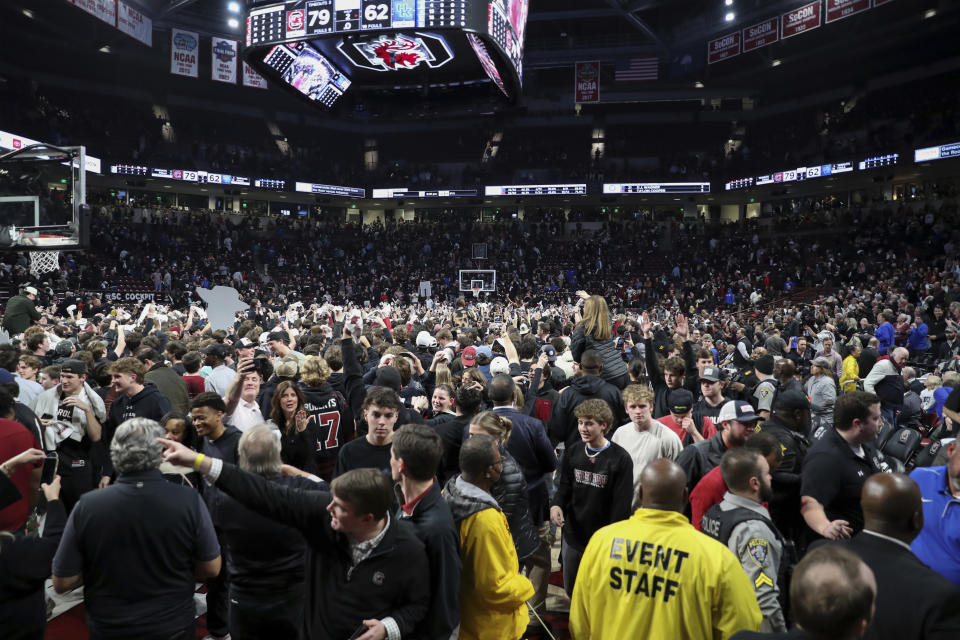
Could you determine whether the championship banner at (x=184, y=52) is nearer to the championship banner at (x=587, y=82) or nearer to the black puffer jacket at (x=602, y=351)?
the championship banner at (x=587, y=82)

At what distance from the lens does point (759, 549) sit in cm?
300

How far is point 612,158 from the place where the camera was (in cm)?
4047

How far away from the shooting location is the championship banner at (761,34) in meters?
28.0

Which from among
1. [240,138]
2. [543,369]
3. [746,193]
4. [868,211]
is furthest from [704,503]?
[240,138]

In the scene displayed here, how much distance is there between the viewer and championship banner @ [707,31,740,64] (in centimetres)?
3017

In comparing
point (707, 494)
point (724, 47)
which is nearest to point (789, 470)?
point (707, 494)

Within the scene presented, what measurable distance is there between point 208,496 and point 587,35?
38.7 metres

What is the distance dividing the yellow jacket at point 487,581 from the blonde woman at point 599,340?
11.8 ft

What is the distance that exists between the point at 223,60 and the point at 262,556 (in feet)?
102

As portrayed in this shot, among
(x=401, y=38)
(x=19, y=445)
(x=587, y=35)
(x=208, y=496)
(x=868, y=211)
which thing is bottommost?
(x=208, y=496)

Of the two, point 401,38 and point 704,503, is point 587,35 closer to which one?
point 401,38

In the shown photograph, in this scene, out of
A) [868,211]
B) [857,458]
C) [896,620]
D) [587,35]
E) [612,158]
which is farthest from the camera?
[612,158]

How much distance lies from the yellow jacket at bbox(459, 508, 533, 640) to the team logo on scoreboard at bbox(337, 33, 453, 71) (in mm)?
16953

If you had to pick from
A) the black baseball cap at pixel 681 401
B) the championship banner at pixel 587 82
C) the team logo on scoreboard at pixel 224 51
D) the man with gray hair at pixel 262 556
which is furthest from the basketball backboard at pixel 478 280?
the man with gray hair at pixel 262 556
